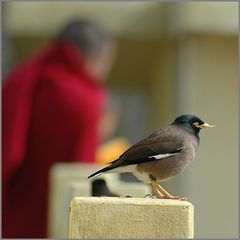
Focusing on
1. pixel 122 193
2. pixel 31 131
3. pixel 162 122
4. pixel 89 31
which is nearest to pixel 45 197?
pixel 31 131

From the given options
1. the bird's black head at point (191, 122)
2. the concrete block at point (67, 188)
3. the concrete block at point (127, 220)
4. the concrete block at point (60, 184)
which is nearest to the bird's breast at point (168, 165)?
the bird's black head at point (191, 122)

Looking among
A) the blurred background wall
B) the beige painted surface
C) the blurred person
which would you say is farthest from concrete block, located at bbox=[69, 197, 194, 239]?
the beige painted surface

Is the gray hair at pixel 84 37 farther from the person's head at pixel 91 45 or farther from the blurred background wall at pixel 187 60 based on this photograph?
the blurred background wall at pixel 187 60

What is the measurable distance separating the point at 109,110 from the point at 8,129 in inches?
226

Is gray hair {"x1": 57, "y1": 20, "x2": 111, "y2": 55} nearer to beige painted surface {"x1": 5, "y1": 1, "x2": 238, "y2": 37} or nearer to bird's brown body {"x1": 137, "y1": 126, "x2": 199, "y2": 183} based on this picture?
beige painted surface {"x1": 5, "y1": 1, "x2": 238, "y2": 37}

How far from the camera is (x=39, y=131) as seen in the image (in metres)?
6.84

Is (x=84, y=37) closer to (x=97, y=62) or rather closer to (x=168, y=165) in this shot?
(x=97, y=62)

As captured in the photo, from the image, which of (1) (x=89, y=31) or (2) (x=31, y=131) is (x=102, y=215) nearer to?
(2) (x=31, y=131)

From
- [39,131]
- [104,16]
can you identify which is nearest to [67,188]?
[39,131]

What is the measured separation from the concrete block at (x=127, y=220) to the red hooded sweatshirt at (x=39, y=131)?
3.36 metres

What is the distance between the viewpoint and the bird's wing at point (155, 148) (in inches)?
135

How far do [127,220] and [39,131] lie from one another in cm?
382

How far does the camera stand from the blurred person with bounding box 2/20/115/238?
261 inches

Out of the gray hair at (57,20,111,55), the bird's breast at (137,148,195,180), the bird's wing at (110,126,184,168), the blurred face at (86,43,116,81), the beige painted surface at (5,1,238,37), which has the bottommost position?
the bird's breast at (137,148,195,180)
